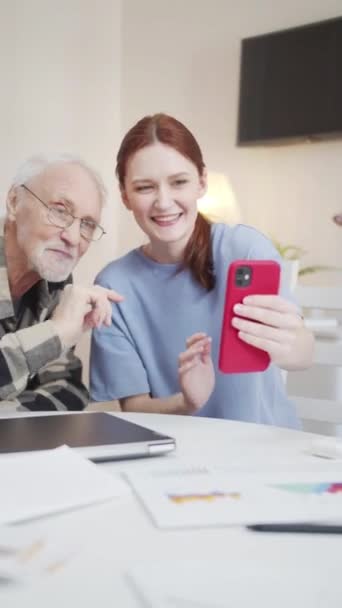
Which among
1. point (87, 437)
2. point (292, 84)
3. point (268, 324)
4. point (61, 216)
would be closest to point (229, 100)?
point (292, 84)

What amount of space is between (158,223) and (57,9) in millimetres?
2049

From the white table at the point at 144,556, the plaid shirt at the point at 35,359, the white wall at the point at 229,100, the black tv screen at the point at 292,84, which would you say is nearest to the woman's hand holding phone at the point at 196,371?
the plaid shirt at the point at 35,359

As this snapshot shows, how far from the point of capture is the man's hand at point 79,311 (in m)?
1.10

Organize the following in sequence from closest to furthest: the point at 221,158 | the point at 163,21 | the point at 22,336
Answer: the point at 22,336 < the point at 221,158 < the point at 163,21

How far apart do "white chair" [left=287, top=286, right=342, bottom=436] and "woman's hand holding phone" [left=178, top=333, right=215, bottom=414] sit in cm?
33

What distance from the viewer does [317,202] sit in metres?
2.79

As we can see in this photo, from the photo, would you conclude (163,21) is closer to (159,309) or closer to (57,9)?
(57,9)

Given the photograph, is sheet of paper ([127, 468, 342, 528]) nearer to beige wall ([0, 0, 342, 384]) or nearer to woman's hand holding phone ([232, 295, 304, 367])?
woman's hand holding phone ([232, 295, 304, 367])

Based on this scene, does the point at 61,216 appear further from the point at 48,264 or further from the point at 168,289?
the point at 168,289

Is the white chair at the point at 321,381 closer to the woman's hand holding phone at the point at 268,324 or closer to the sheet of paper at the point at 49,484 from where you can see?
the woman's hand holding phone at the point at 268,324

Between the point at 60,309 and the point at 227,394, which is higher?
the point at 60,309

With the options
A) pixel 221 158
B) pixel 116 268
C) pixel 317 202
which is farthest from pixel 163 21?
pixel 116 268

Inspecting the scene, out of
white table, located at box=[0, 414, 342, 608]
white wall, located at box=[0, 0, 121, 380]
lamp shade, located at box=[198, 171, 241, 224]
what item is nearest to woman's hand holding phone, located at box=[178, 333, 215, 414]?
white table, located at box=[0, 414, 342, 608]

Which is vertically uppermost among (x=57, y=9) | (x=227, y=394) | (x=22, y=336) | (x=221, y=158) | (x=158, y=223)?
(x=57, y=9)
